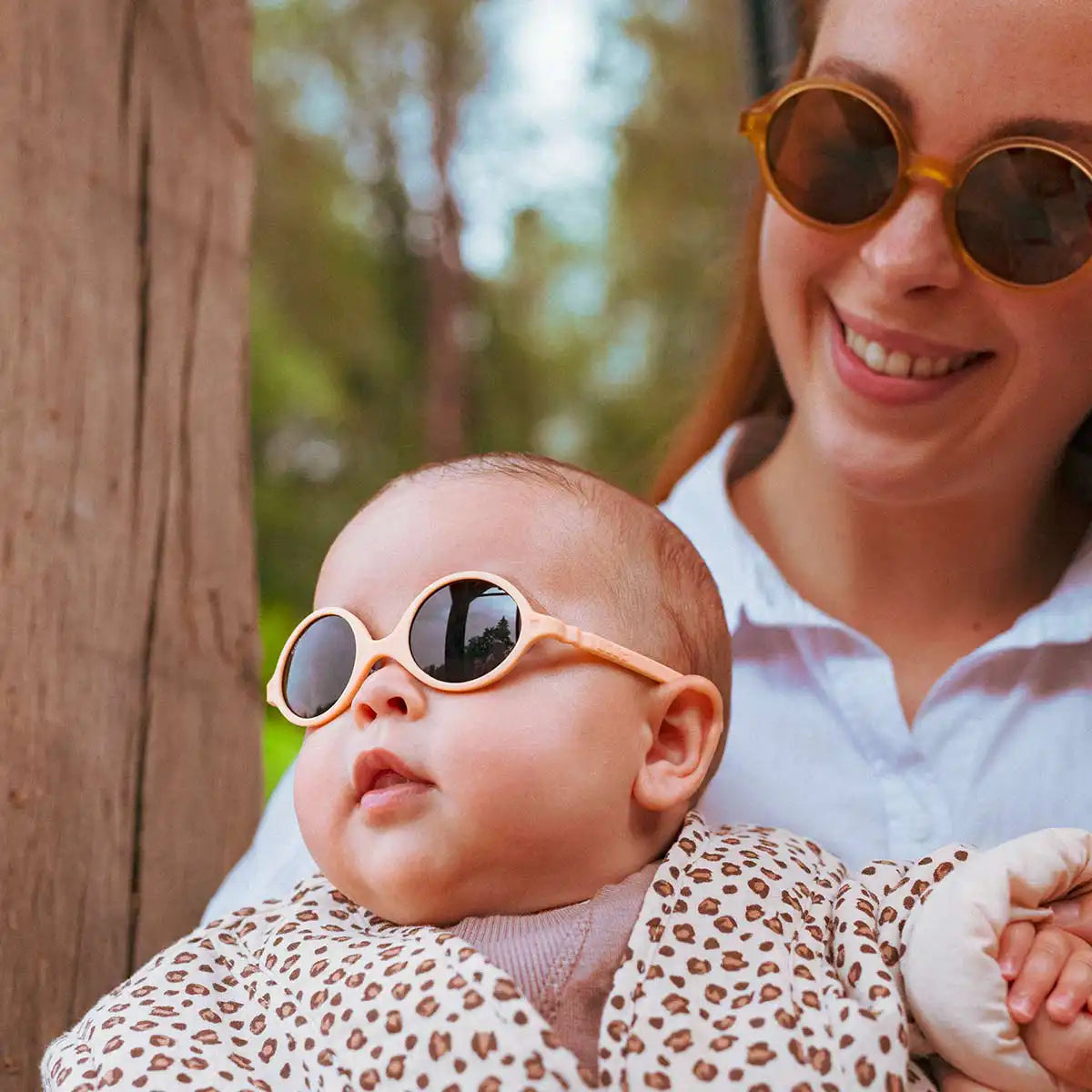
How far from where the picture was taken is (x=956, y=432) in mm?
1896

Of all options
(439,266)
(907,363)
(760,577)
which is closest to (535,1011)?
(760,577)

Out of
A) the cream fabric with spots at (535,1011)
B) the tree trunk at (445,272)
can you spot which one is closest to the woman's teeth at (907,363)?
the cream fabric with spots at (535,1011)

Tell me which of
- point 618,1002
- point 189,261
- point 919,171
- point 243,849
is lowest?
point 243,849

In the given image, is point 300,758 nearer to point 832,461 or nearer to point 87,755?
point 87,755

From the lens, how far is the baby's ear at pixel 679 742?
148 centimetres

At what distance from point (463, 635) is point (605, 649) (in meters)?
0.16

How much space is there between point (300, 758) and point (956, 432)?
1.04 meters

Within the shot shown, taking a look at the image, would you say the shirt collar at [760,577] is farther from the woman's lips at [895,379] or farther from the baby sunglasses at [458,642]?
the baby sunglasses at [458,642]

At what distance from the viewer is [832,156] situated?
1.84 metres

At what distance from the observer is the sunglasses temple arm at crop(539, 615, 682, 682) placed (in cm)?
142

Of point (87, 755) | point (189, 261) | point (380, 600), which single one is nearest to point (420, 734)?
point (380, 600)

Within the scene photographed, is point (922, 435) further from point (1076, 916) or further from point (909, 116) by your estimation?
point (1076, 916)

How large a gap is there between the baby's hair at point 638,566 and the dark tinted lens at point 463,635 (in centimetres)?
14

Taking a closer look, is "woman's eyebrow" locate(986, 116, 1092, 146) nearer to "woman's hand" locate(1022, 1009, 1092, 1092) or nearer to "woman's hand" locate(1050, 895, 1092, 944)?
"woman's hand" locate(1050, 895, 1092, 944)
